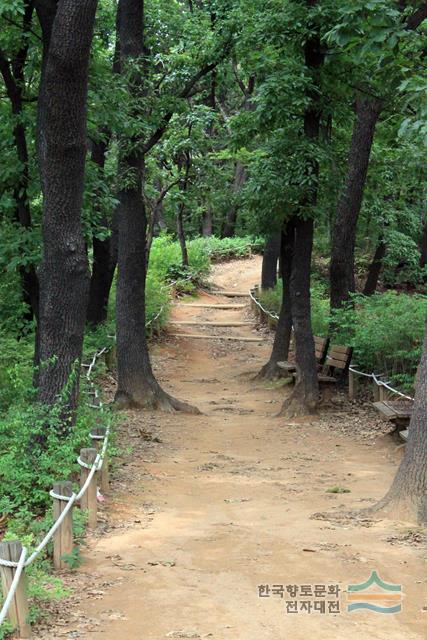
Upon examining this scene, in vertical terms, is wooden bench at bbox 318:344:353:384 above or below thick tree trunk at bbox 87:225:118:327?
below

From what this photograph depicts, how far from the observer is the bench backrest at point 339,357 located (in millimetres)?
15414

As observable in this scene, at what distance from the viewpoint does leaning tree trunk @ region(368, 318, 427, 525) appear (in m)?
7.28

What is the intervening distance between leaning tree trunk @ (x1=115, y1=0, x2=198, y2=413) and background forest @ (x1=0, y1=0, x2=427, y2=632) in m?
0.03

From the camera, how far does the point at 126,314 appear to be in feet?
47.8

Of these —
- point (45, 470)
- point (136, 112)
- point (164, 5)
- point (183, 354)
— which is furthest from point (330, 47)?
point (183, 354)

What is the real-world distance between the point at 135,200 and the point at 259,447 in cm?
521

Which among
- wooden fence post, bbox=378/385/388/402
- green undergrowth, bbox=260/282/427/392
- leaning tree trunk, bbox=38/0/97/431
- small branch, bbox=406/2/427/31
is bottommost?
wooden fence post, bbox=378/385/388/402

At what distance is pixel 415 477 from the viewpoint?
24.2 ft

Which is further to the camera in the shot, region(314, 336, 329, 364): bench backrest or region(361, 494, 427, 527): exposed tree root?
region(314, 336, 329, 364): bench backrest

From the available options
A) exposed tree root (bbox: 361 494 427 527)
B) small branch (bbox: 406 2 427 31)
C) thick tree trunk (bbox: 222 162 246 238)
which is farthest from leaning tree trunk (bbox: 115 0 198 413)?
thick tree trunk (bbox: 222 162 246 238)

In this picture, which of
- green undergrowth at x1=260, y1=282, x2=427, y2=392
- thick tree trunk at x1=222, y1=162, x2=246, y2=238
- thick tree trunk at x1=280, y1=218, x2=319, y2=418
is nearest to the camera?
green undergrowth at x1=260, y1=282, x2=427, y2=392

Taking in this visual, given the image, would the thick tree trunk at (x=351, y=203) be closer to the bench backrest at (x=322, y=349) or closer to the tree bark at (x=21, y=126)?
the bench backrest at (x=322, y=349)

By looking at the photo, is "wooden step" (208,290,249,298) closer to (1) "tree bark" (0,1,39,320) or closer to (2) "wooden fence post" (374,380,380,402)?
(2) "wooden fence post" (374,380,380,402)

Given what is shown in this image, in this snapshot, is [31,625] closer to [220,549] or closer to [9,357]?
[220,549]
